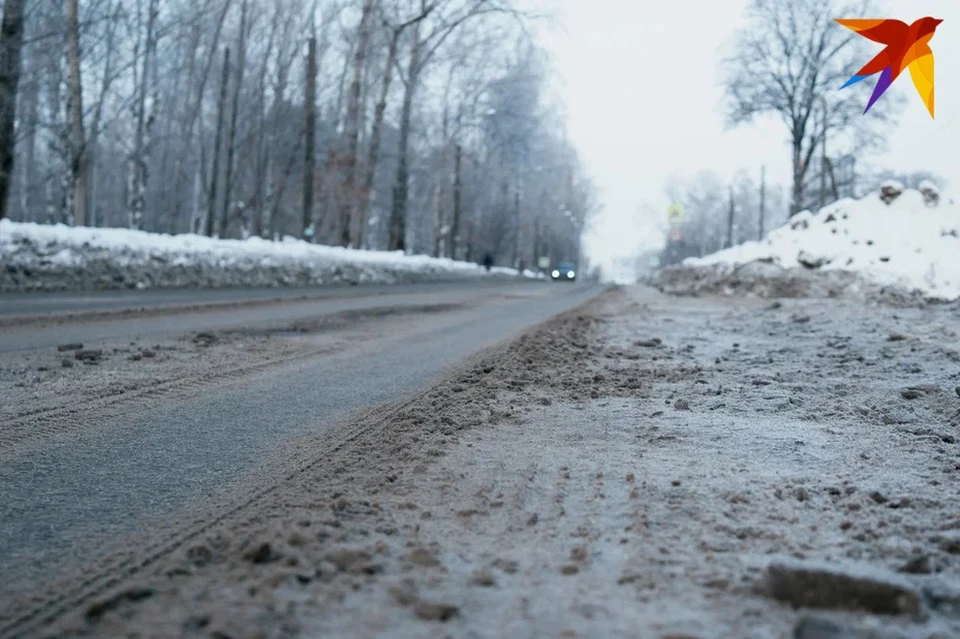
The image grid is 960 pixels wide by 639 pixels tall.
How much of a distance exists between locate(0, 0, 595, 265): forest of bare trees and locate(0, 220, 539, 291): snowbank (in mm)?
2203

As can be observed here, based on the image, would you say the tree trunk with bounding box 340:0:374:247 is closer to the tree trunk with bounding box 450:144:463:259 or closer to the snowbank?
the snowbank

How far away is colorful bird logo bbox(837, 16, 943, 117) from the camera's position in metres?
5.12

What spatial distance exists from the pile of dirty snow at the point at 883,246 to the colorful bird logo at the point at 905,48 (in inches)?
371

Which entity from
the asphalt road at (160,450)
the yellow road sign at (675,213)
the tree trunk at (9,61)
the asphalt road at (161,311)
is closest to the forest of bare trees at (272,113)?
the tree trunk at (9,61)

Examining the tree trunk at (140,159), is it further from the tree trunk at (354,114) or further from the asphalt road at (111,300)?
Result: the asphalt road at (111,300)

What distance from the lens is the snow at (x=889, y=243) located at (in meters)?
14.7

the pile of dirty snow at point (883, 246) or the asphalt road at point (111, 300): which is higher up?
the pile of dirty snow at point (883, 246)

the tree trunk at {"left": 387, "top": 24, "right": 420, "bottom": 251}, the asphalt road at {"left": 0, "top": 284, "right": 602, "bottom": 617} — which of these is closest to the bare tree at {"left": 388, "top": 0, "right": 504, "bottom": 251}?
the tree trunk at {"left": 387, "top": 24, "right": 420, "bottom": 251}

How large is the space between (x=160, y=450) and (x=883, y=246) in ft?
52.9

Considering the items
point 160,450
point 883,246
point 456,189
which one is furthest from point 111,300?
point 456,189

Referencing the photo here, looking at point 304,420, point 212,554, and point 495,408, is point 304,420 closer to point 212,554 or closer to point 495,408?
point 495,408

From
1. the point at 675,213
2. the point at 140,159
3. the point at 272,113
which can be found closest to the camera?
the point at 140,159

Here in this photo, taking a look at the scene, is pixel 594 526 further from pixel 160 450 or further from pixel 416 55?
pixel 416 55

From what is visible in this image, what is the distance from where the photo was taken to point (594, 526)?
2.64 metres
